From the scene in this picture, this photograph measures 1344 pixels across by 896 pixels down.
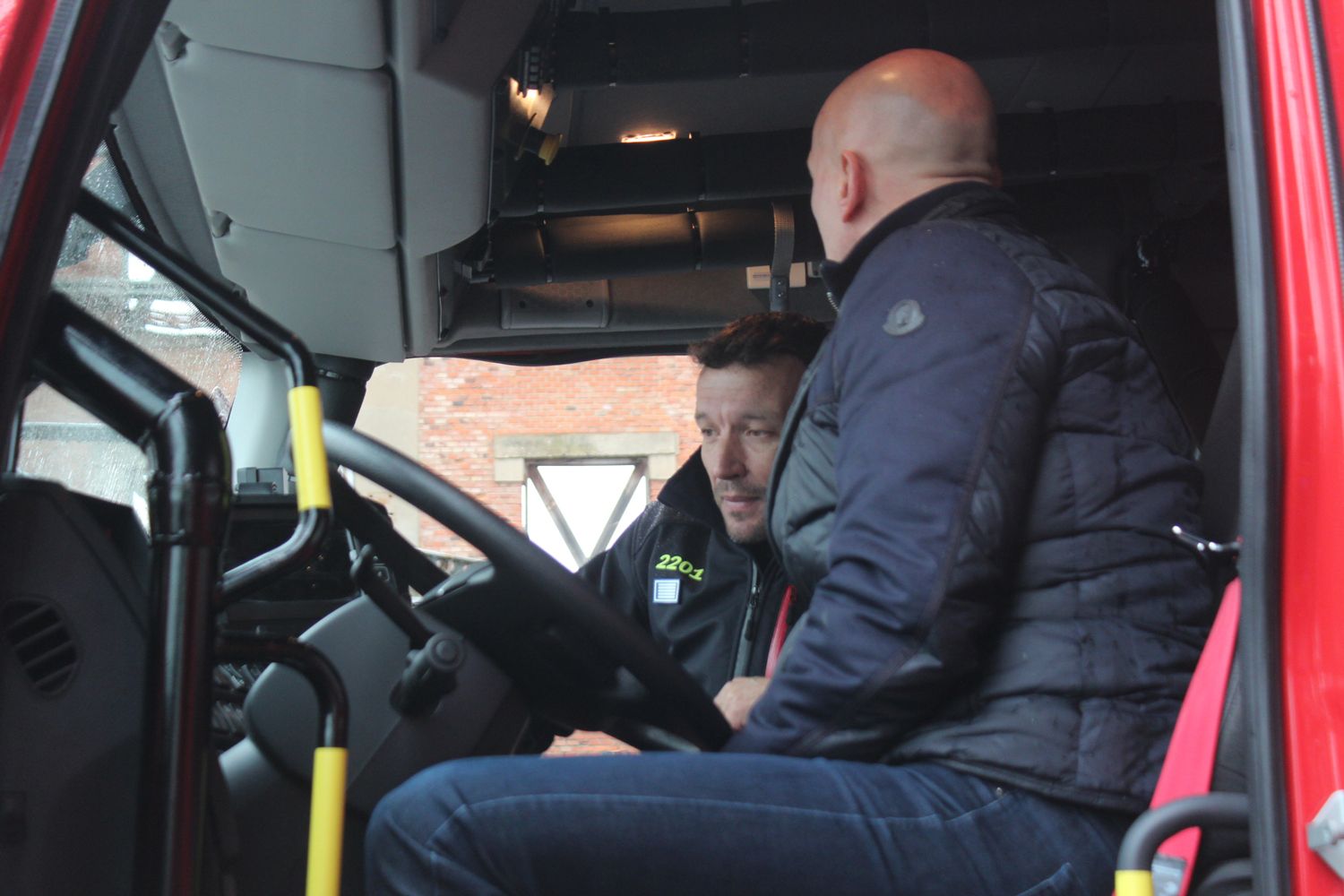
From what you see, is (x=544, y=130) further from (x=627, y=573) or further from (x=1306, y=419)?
(x=1306, y=419)

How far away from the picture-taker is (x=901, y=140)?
1466mm

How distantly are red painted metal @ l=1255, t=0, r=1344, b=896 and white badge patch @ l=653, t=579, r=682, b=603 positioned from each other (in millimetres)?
1588

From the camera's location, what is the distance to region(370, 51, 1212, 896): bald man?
3.70ft

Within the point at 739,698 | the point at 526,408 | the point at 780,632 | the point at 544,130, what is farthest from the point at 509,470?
the point at 739,698

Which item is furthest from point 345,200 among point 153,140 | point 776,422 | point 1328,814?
point 1328,814

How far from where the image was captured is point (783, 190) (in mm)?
3322

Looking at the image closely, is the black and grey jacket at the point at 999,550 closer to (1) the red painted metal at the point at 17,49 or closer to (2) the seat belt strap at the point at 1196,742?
(2) the seat belt strap at the point at 1196,742

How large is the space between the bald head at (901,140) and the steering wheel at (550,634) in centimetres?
51

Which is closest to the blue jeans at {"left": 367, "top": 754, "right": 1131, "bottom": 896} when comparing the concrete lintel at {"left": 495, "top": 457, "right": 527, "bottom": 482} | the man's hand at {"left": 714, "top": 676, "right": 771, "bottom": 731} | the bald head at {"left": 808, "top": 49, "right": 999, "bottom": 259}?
the man's hand at {"left": 714, "top": 676, "right": 771, "bottom": 731}

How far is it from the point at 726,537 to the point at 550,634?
3.26 ft

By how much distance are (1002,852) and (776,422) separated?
1345mm

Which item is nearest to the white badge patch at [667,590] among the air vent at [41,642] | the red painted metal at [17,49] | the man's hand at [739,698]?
the man's hand at [739,698]

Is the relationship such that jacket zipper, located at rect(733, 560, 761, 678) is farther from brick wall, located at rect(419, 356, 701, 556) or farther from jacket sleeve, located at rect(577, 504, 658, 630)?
brick wall, located at rect(419, 356, 701, 556)

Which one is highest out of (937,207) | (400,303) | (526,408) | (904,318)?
(526,408)
